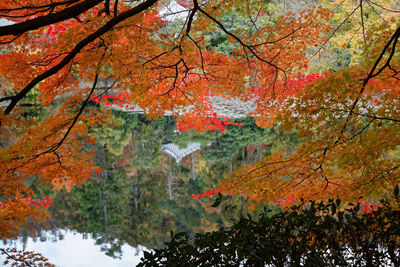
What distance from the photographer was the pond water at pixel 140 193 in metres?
5.41

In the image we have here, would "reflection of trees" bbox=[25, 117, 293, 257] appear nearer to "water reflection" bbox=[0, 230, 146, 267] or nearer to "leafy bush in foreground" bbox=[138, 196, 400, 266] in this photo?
"water reflection" bbox=[0, 230, 146, 267]

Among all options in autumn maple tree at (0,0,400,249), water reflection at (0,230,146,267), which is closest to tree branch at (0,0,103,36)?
autumn maple tree at (0,0,400,249)

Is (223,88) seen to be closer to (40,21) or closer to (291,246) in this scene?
(40,21)

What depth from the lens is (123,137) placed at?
10906 mm

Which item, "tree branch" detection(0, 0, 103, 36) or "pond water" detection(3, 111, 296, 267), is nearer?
"tree branch" detection(0, 0, 103, 36)

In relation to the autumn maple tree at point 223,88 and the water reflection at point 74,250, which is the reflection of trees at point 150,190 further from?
the autumn maple tree at point 223,88

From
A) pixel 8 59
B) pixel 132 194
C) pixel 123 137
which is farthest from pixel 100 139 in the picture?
pixel 8 59

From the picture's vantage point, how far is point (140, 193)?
726 centimetres

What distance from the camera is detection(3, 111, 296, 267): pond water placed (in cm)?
541

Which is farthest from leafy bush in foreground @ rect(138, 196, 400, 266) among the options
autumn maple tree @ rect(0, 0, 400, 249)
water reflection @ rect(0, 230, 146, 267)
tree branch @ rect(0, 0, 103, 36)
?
water reflection @ rect(0, 230, 146, 267)

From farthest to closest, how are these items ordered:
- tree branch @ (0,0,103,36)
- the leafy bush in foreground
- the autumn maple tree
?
1. the autumn maple tree
2. tree branch @ (0,0,103,36)
3. the leafy bush in foreground

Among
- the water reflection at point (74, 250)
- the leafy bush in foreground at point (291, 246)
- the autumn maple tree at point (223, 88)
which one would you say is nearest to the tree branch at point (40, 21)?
the autumn maple tree at point (223, 88)

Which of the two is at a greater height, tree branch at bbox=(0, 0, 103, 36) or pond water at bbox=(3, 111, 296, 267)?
pond water at bbox=(3, 111, 296, 267)

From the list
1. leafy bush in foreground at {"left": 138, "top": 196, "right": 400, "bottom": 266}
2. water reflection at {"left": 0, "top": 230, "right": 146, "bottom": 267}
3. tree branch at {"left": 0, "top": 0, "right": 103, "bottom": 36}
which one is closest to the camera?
leafy bush in foreground at {"left": 138, "top": 196, "right": 400, "bottom": 266}
